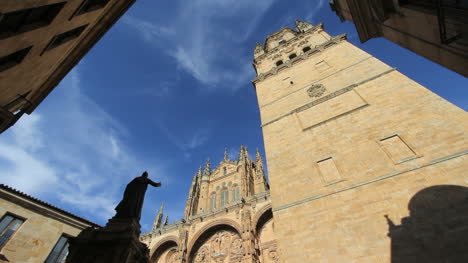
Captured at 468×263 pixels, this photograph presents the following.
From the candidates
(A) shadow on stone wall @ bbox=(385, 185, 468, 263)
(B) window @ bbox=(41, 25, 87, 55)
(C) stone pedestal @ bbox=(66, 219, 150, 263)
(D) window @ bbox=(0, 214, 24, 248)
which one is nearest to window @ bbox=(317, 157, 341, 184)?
(A) shadow on stone wall @ bbox=(385, 185, 468, 263)

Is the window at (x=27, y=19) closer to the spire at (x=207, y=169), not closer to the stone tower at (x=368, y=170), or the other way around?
the stone tower at (x=368, y=170)

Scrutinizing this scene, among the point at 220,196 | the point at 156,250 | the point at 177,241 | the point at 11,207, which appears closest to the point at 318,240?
the point at 11,207

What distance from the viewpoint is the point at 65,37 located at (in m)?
6.75

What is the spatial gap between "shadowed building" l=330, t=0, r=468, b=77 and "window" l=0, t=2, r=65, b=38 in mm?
7514

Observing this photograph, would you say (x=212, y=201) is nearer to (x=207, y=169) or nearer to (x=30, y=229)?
(x=207, y=169)

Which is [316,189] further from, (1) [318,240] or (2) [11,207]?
(2) [11,207]

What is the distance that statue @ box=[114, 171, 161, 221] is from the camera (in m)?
4.46

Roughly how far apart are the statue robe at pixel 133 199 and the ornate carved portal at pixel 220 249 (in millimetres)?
15207

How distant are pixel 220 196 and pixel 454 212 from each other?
81.6 ft

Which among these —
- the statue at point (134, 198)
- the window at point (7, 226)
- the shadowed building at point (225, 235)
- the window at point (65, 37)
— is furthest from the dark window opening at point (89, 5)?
the shadowed building at point (225, 235)

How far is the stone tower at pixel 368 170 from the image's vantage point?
5.15m

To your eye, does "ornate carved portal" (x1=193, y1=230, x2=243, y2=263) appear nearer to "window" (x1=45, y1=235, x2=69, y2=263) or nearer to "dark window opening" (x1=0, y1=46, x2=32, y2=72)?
"window" (x1=45, y1=235, x2=69, y2=263)

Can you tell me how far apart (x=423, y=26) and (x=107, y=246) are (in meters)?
7.34

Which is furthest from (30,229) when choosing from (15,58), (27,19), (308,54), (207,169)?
(207,169)
